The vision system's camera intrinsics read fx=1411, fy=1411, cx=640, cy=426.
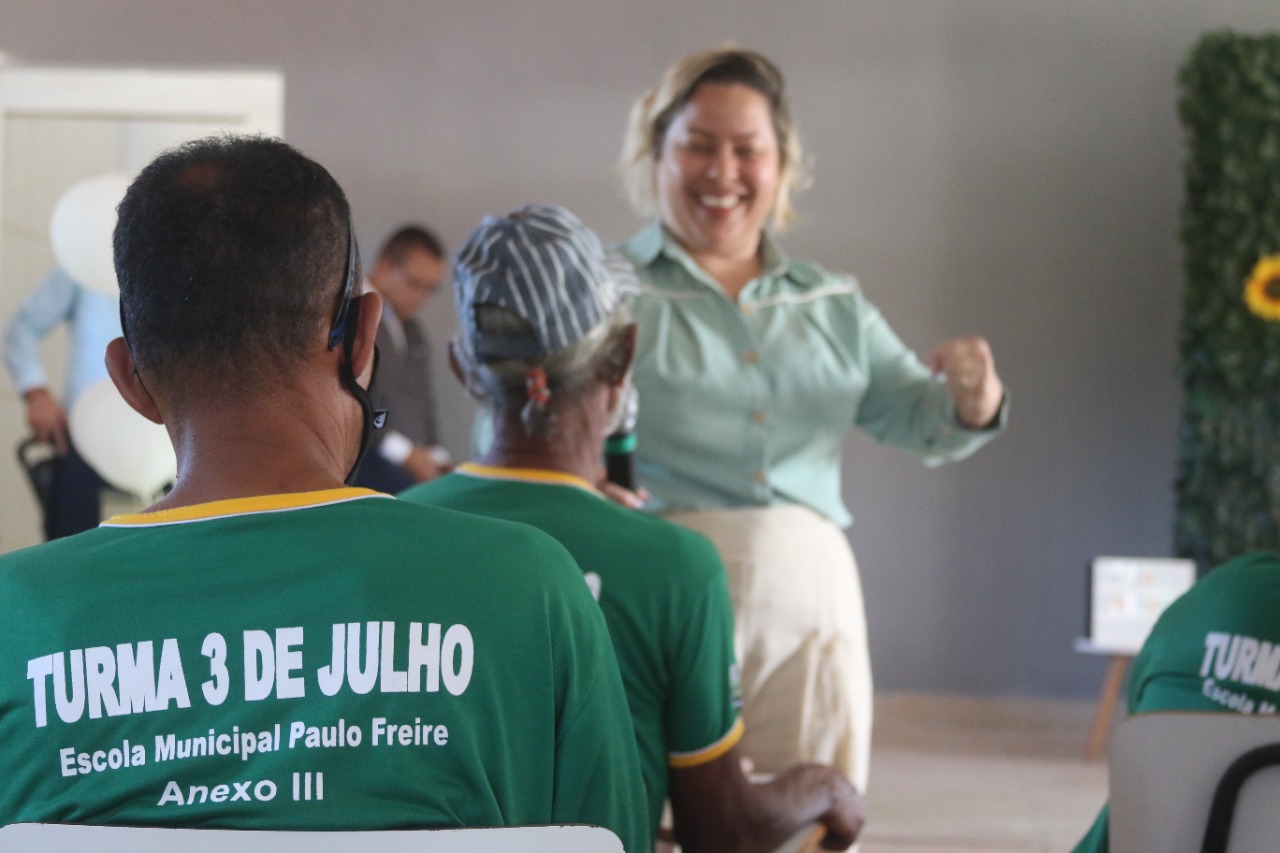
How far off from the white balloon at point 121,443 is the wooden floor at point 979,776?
6.69 feet

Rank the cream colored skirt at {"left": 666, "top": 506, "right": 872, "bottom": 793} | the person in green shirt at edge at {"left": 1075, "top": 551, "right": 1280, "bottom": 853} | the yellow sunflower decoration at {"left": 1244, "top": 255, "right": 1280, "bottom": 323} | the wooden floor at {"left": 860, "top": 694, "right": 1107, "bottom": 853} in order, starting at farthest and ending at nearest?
the yellow sunflower decoration at {"left": 1244, "top": 255, "right": 1280, "bottom": 323} → the wooden floor at {"left": 860, "top": 694, "right": 1107, "bottom": 853} → the cream colored skirt at {"left": 666, "top": 506, "right": 872, "bottom": 793} → the person in green shirt at edge at {"left": 1075, "top": 551, "right": 1280, "bottom": 853}

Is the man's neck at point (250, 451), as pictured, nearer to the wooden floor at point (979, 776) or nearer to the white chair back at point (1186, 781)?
the white chair back at point (1186, 781)

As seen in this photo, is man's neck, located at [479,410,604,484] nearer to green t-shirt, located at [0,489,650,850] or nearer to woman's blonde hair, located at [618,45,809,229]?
green t-shirt, located at [0,489,650,850]

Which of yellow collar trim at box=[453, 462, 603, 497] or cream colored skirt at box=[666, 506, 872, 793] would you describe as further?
cream colored skirt at box=[666, 506, 872, 793]

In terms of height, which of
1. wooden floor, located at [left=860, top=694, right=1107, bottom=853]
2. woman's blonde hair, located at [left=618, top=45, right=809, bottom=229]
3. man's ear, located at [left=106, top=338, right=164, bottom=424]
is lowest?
wooden floor, located at [left=860, top=694, right=1107, bottom=853]

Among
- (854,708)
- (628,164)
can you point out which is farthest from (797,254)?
(854,708)

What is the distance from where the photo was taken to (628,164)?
2381mm

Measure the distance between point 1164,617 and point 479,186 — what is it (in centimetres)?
456

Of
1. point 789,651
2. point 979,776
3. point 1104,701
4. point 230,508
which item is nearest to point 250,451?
point 230,508

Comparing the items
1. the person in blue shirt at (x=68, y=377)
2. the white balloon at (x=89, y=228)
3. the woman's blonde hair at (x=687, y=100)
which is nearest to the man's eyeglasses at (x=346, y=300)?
the woman's blonde hair at (x=687, y=100)

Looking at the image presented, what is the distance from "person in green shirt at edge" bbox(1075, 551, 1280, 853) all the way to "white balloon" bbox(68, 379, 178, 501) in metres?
2.20

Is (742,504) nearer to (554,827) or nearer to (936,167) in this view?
(554,827)

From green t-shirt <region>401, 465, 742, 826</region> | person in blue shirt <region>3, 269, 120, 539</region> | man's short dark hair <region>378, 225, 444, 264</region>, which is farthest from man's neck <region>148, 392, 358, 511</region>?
man's short dark hair <region>378, 225, 444, 264</region>

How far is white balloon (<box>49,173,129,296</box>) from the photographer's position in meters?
3.07
